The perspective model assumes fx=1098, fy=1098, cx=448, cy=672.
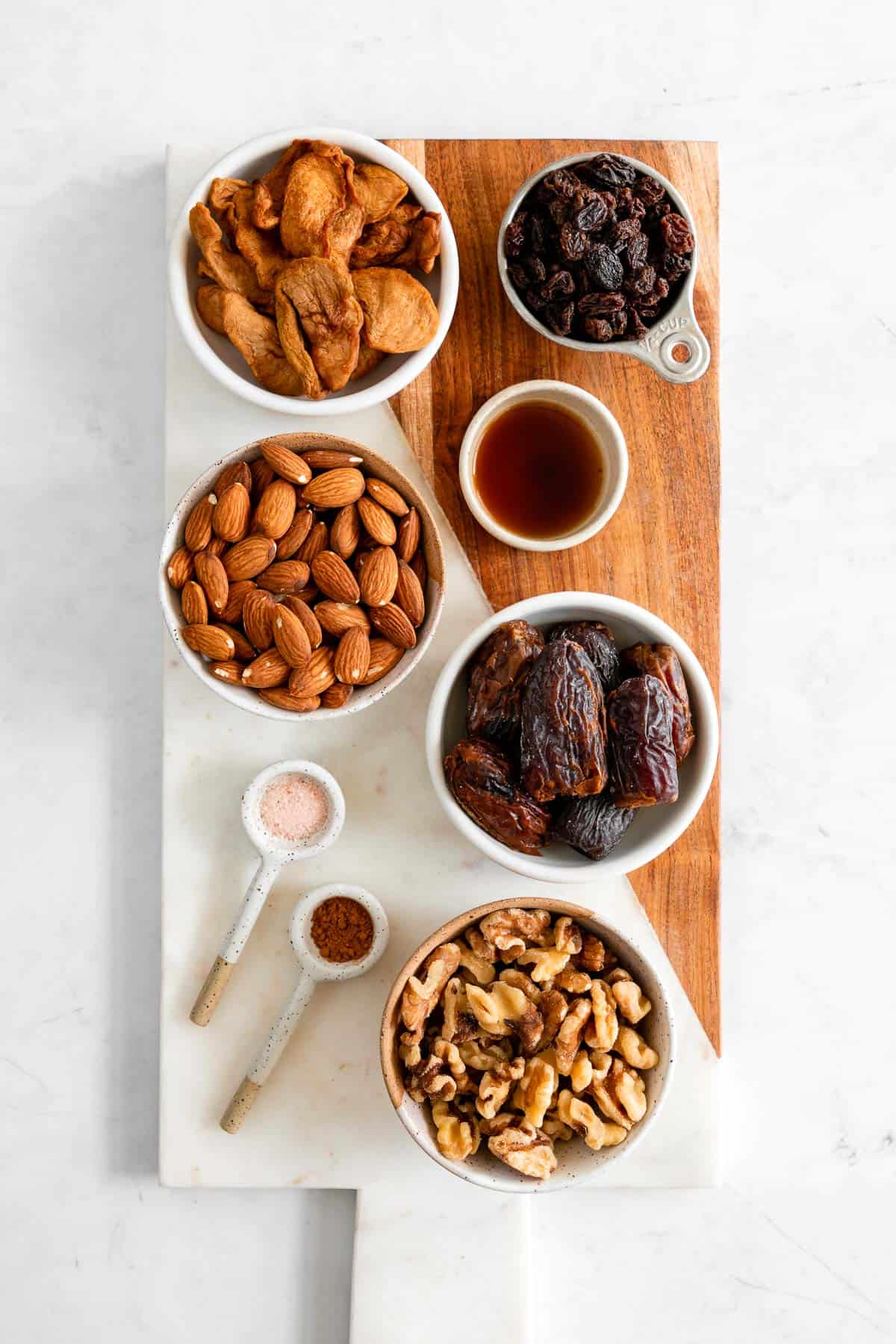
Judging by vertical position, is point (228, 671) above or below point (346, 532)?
below

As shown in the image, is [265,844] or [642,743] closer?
[642,743]

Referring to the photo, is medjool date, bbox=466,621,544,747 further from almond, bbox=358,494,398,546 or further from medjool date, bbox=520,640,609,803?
almond, bbox=358,494,398,546

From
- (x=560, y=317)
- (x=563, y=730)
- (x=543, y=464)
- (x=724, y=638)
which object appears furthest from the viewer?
(x=724, y=638)

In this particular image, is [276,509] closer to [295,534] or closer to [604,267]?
[295,534]

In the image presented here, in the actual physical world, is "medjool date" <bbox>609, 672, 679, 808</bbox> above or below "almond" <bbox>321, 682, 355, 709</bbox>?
below

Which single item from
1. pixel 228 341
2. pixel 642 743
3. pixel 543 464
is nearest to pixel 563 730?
pixel 642 743

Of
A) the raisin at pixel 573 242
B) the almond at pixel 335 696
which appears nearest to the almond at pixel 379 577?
the almond at pixel 335 696

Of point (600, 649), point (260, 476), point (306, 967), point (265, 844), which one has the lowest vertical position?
point (306, 967)

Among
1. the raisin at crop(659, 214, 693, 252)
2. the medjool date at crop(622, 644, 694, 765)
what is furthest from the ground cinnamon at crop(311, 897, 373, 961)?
the raisin at crop(659, 214, 693, 252)
